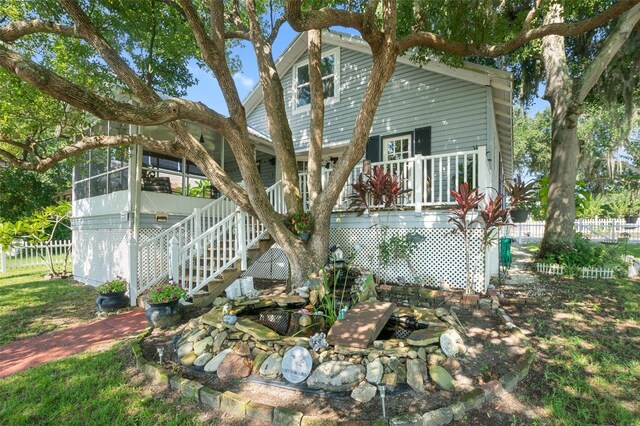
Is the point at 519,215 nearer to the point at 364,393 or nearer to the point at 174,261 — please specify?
the point at 364,393

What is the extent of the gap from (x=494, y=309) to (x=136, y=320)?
5.85m

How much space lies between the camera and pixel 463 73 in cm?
731

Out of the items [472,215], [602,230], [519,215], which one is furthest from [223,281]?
[602,230]

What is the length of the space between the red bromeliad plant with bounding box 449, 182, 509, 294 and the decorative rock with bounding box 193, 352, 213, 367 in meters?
4.09

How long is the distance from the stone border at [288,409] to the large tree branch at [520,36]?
4.77 metres

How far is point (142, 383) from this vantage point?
10.0 ft

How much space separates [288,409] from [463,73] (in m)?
7.85

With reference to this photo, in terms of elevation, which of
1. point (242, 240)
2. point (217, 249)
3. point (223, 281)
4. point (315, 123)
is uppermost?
point (315, 123)

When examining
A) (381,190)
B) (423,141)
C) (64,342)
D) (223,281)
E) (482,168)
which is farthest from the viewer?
(423,141)

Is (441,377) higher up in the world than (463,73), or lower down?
lower down

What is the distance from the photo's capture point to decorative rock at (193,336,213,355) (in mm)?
3379

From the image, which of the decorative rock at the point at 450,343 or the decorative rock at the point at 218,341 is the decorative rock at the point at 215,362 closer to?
the decorative rock at the point at 218,341

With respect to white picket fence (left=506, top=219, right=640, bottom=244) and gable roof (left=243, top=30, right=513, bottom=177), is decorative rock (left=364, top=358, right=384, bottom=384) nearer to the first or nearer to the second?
gable roof (left=243, top=30, right=513, bottom=177)

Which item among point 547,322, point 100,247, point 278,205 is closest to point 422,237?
point 547,322
